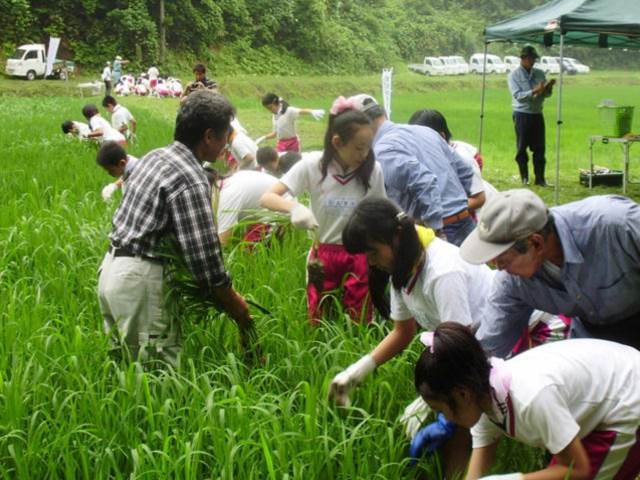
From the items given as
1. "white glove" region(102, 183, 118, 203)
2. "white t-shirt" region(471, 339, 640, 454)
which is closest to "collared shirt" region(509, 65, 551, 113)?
"white glove" region(102, 183, 118, 203)

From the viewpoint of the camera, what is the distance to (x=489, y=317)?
240 centimetres

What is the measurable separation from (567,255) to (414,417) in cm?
73

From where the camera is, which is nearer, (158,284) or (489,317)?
(489,317)

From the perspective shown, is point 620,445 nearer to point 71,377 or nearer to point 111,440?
point 111,440

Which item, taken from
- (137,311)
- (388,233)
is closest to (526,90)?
(137,311)

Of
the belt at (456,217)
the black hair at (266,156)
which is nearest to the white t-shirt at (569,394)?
the belt at (456,217)

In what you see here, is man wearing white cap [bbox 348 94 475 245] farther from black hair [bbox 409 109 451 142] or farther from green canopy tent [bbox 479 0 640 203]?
green canopy tent [bbox 479 0 640 203]

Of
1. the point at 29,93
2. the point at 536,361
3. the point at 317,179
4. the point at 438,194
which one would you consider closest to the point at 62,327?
the point at 317,179

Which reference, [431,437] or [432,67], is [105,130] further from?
[432,67]

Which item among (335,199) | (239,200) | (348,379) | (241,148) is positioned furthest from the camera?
(241,148)

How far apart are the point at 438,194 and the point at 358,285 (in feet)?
1.90

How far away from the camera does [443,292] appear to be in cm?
235

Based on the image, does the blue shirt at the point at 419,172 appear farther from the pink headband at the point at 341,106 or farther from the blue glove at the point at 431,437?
the blue glove at the point at 431,437

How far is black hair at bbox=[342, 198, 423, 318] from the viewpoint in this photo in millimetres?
2342
